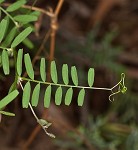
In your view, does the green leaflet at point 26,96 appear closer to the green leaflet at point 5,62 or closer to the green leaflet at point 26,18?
the green leaflet at point 5,62

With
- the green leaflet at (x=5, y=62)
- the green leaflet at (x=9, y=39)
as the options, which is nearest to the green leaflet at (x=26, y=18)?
the green leaflet at (x=9, y=39)

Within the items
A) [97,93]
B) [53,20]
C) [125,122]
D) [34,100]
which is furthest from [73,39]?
[34,100]

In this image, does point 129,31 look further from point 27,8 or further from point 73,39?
point 27,8

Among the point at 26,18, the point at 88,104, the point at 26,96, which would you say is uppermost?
Result: the point at 26,18

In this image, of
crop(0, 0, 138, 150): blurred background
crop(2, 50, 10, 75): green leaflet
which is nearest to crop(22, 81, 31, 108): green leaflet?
crop(2, 50, 10, 75): green leaflet

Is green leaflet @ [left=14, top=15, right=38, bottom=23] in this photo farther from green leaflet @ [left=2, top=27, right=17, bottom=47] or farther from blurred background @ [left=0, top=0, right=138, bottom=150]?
blurred background @ [left=0, top=0, right=138, bottom=150]

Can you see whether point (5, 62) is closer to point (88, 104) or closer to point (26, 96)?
point (26, 96)

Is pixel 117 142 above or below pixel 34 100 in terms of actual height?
below

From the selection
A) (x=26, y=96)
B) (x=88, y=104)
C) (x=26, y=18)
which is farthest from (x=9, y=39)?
(x=88, y=104)
